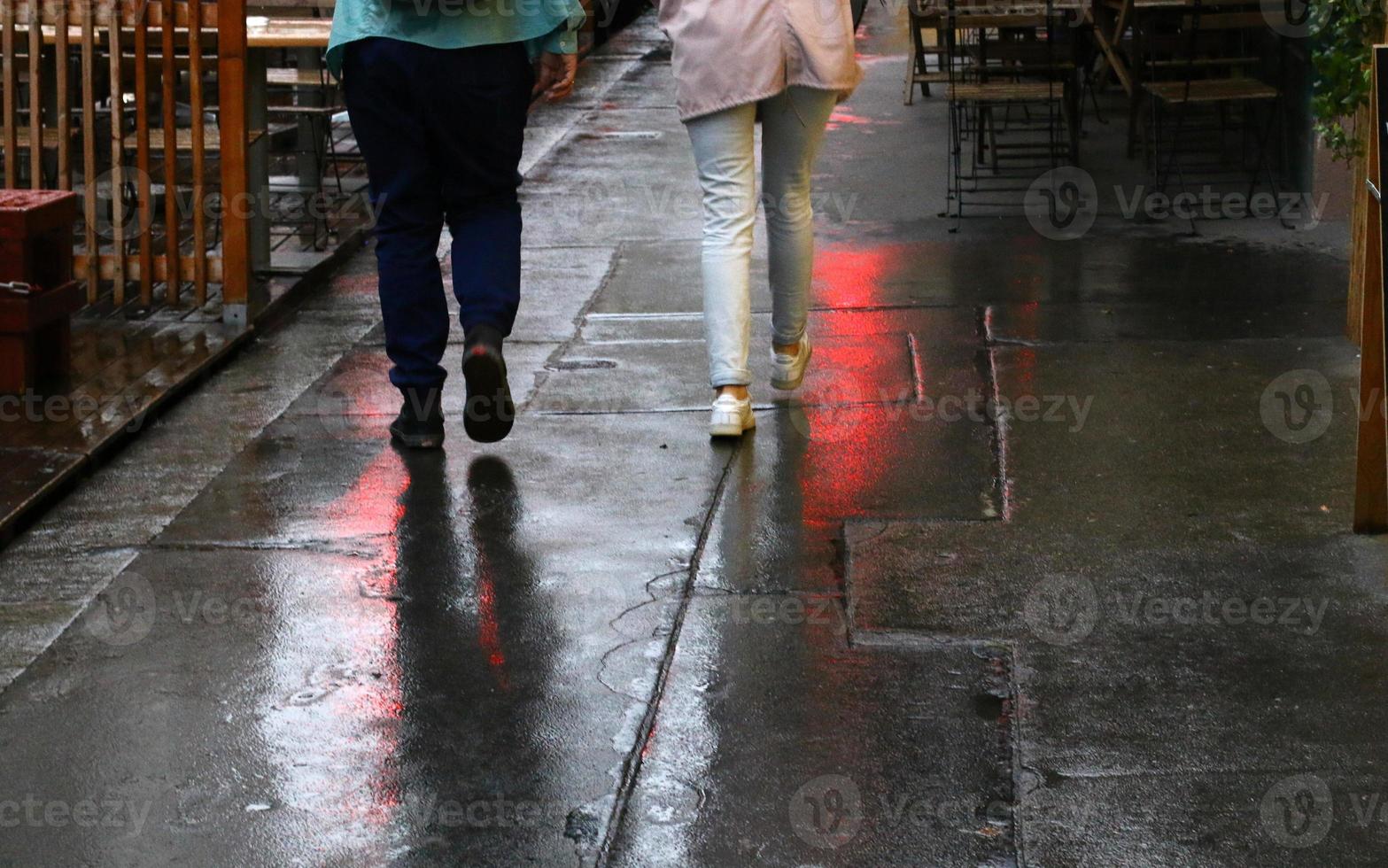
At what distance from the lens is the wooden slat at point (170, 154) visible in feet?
21.9

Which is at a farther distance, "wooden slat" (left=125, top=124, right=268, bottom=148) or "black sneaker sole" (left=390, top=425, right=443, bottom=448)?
"wooden slat" (left=125, top=124, right=268, bottom=148)

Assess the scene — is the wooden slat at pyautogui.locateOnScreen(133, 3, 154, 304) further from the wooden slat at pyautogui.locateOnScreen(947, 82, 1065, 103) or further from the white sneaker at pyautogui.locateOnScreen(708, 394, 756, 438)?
the wooden slat at pyautogui.locateOnScreen(947, 82, 1065, 103)

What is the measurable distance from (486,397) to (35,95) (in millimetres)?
2614

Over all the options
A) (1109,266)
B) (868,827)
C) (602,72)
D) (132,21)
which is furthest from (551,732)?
(602,72)

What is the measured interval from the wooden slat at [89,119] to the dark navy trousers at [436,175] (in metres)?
1.77

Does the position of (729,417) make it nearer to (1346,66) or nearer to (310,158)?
(1346,66)

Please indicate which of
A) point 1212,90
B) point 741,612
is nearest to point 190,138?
point 741,612

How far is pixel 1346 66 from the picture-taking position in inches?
244

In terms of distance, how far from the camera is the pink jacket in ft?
17.4

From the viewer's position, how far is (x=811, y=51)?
210 inches

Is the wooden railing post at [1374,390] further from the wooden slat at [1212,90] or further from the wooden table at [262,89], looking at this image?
the wooden table at [262,89]

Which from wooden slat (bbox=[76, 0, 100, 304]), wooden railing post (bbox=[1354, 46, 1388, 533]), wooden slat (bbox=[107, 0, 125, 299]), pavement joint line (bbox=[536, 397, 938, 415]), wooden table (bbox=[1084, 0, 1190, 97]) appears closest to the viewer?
wooden railing post (bbox=[1354, 46, 1388, 533])

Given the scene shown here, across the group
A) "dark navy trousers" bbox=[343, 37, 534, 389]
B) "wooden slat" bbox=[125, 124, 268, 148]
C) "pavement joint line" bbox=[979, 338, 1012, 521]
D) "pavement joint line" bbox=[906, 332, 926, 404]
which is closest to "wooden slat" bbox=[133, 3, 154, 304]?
"wooden slat" bbox=[125, 124, 268, 148]

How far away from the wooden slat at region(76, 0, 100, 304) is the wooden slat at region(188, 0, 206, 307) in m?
0.35
